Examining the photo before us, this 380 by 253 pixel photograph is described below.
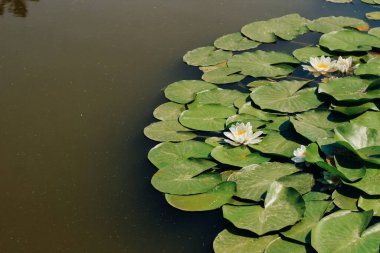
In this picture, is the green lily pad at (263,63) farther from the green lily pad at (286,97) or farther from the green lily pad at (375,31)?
the green lily pad at (375,31)

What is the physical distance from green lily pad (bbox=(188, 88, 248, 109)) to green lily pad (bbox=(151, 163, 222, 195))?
606 mm

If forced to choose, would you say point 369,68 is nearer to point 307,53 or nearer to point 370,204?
point 307,53

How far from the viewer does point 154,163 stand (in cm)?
236

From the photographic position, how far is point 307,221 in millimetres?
1940

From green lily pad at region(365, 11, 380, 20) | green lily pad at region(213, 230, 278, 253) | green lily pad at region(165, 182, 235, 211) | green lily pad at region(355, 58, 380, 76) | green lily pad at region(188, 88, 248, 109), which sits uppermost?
green lily pad at region(365, 11, 380, 20)

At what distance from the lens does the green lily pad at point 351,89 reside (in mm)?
2547

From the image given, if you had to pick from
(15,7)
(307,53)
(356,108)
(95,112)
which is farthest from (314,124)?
(15,7)

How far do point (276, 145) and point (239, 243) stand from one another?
2.21 feet

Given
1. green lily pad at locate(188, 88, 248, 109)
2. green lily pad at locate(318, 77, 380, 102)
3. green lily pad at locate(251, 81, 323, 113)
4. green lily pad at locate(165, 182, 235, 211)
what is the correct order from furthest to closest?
green lily pad at locate(188, 88, 248, 109) → green lily pad at locate(251, 81, 323, 113) → green lily pad at locate(318, 77, 380, 102) → green lily pad at locate(165, 182, 235, 211)

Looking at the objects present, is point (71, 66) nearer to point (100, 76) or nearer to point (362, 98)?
point (100, 76)

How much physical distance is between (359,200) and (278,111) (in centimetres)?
80

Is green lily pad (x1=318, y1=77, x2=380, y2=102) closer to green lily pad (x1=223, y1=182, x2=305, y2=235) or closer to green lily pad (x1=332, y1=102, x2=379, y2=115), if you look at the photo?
green lily pad (x1=332, y1=102, x2=379, y2=115)

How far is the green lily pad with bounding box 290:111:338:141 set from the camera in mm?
2387

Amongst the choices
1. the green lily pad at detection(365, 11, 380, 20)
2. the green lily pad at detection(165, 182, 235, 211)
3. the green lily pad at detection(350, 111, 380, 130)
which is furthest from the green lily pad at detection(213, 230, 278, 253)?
the green lily pad at detection(365, 11, 380, 20)
